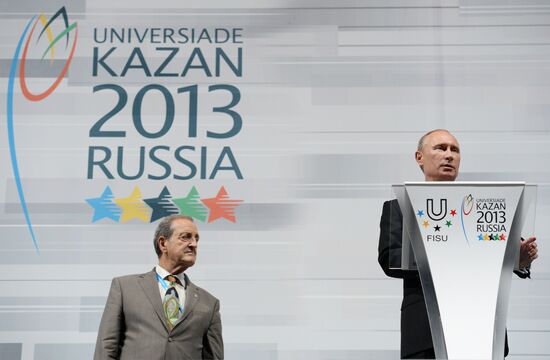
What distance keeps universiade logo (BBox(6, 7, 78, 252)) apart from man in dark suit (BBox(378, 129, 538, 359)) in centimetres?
229

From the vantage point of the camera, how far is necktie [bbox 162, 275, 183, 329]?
117 inches

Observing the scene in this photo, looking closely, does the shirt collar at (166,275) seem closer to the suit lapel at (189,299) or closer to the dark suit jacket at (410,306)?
the suit lapel at (189,299)

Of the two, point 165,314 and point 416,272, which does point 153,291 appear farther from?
point 416,272

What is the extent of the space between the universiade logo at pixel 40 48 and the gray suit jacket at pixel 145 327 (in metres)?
1.56

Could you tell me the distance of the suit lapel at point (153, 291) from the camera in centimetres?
295

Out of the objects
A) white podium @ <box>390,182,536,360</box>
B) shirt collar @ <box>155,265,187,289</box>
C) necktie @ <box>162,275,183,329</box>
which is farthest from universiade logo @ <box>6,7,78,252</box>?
white podium @ <box>390,182,536,360</box>

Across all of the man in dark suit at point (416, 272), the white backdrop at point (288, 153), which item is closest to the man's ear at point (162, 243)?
the white backdrop at point (288, 153)

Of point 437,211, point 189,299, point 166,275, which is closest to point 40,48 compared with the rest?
point 166,275

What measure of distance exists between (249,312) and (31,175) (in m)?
1.35

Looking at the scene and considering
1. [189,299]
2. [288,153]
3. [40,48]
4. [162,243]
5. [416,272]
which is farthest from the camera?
[40,48]

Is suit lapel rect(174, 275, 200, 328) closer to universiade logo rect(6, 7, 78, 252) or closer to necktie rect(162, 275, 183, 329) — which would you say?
necktie rect(162, 275, 183, 329)

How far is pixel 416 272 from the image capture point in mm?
2430

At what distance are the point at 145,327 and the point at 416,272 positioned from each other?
1075 mm

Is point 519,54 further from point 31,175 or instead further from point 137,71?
point 31,175
